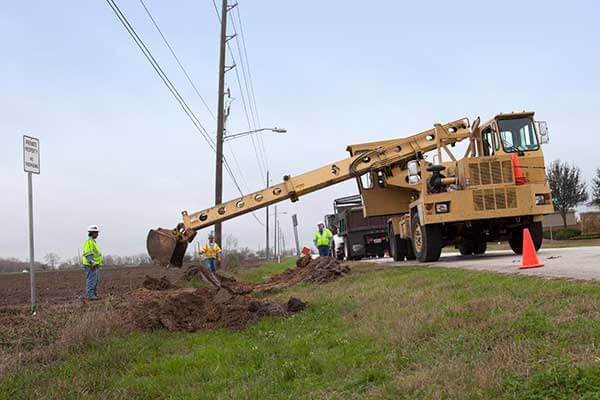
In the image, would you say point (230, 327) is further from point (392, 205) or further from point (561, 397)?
point (392, 205)

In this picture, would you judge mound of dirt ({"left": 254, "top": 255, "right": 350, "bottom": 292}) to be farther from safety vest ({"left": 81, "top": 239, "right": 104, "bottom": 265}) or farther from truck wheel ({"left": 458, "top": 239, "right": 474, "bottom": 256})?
truck wheel ({"left": 458, "top": 239, "right": 474, "bottom": 256})

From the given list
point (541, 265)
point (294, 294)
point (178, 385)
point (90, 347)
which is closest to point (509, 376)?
point (178, 385)

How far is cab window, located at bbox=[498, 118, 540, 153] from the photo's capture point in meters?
14.5

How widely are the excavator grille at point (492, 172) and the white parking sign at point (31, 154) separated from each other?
30.0 feet

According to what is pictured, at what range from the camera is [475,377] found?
4.40 meters

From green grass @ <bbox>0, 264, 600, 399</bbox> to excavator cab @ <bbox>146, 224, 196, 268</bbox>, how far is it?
6.71 metres

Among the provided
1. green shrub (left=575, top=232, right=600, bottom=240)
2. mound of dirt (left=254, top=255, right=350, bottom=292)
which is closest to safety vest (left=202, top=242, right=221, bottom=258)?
mound of dirt (left=254, top=255, right=350, bottom=292)

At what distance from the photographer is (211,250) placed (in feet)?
75.2

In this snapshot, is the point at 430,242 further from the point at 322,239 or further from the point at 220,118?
the point at 220,118

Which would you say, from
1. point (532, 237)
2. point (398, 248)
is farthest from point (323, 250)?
point (532, 237)

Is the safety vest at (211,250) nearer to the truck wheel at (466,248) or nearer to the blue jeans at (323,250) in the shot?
the blue jeans at (323,250)

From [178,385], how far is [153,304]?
4440mm

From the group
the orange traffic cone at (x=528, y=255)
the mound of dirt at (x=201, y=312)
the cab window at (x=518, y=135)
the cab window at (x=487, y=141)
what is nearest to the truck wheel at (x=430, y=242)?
the cab window at (x=487, y=141)

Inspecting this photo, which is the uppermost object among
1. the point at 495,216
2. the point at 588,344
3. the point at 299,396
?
the point at 495,216
